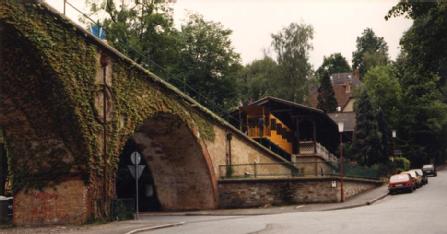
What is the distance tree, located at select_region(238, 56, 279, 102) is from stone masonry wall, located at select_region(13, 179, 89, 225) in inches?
1997

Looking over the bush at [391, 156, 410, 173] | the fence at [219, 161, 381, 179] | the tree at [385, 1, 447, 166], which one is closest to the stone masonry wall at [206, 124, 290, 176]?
the fence at [219, 161, 381, 179]

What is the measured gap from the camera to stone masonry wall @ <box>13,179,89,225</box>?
1925 centimetres

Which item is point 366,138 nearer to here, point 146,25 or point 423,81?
point 423,81

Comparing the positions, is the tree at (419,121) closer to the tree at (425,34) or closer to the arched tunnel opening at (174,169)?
the tree at (425,34)

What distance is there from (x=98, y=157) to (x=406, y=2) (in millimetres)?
20106

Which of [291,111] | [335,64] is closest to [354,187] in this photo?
[291,111]

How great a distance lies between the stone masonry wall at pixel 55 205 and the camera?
1925 centimetres

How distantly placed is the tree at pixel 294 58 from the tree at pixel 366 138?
47.9ft

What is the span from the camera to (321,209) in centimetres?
2445

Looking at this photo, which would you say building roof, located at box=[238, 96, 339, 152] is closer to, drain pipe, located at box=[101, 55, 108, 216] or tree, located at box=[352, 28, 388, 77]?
drain pipe, located at box=[101, 55, 108, 216]

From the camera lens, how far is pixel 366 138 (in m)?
51.3

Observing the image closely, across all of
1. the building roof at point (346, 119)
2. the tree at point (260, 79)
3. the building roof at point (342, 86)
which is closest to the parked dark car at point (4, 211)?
the building roof at point (346, 119)

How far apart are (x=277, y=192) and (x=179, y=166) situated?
205 inches

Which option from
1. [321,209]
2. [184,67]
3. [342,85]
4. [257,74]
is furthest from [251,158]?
[342,85]
